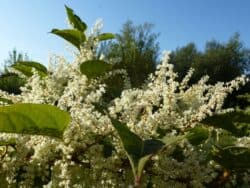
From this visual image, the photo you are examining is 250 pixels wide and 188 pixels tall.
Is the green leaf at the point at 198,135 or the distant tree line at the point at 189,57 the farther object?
the distant tree line at the point at 189,57

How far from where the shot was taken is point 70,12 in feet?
7.34

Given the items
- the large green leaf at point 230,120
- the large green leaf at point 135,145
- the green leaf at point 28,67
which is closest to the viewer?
the large green leaf at point 135,145

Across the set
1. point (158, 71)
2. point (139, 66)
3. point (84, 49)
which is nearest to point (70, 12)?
point (84, 49)

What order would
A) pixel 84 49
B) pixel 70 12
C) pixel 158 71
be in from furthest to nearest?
pixel 70 12
pixel 84 49
pixel 158 71

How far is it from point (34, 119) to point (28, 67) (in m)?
0.89

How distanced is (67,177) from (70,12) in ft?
3.50

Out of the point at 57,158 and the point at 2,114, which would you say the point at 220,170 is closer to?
the point at 57,158

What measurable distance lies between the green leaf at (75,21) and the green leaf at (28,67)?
27cm

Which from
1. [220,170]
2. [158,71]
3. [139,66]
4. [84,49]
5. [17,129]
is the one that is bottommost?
[220,170]

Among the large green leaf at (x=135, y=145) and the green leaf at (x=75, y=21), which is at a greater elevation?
the green leaf at (x=75, y=21)

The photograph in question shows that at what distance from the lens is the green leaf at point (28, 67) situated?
2037mm

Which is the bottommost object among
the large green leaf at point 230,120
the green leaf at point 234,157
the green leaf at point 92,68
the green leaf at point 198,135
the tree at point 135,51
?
the green leaf at point 234,157

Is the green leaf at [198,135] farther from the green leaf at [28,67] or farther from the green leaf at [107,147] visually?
the green leaf at [28,67]

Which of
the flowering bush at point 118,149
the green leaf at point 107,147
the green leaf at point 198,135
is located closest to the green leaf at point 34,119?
the flowering bush at point 118,149
